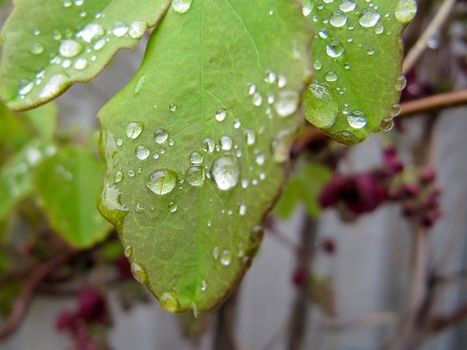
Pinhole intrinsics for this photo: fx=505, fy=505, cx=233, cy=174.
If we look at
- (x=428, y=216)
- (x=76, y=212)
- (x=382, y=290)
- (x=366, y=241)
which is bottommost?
(x=382, y=290)

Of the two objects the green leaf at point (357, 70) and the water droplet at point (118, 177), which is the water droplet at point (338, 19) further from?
the water droplet at point (118, 177)

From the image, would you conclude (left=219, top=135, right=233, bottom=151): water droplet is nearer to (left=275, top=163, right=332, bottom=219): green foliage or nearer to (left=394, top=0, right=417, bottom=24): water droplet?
(left=394, top=0, right=417, bottom=24): water droplet

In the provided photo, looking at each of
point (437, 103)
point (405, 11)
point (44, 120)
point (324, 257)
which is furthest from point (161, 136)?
point (324, 257)

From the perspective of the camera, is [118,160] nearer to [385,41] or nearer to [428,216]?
[385,41]

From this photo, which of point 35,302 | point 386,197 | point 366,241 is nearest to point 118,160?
point 386,197

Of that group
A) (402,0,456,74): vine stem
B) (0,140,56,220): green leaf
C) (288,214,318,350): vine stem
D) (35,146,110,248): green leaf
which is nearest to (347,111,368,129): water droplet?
(402,0,456,74): vine stem
